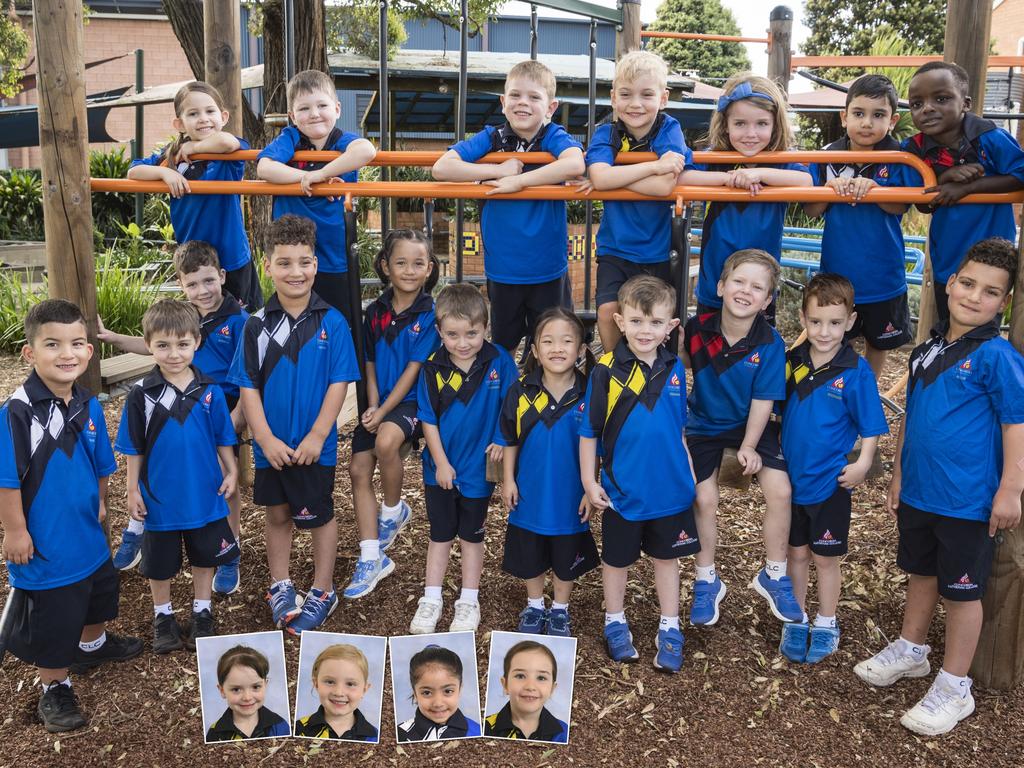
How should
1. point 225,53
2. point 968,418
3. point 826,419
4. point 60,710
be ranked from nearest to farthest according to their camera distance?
point 968,418
point 60,710
point 826,419
point 225,53

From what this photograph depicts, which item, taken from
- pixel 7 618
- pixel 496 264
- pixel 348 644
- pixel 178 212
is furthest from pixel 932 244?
pixel 7 618

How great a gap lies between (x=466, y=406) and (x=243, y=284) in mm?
1292

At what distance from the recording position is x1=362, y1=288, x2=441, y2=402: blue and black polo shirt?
3.31 metres

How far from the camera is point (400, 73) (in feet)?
31.9

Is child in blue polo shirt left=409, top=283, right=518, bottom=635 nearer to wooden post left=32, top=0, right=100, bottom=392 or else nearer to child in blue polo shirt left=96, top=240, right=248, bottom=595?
child in blue polo shirt left=96, top=240, right=248, bottom=595

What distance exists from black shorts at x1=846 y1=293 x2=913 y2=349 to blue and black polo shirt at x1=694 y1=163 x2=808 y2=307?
1.53 ft

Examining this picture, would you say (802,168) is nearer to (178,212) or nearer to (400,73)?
(178,212)

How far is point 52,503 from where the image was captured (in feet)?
8.80

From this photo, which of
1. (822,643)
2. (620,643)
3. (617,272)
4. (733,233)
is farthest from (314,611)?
(733,233)

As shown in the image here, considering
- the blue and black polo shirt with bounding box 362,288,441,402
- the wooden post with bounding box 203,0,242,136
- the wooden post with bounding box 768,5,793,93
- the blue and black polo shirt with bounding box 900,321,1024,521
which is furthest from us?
the wooden post with bounding box 768,5,793,93

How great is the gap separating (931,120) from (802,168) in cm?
46

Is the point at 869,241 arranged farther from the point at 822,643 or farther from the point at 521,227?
the point at 822,643

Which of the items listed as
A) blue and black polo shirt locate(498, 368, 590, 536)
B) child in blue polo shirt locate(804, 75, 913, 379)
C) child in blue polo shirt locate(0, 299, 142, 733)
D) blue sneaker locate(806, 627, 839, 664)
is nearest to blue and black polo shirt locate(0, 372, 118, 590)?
child in blue polo shirt locate(0, 299, 142, 733)

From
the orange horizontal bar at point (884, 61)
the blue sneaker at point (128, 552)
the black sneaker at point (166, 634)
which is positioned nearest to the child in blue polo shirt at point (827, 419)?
the black sneaker at point (166, 634)
